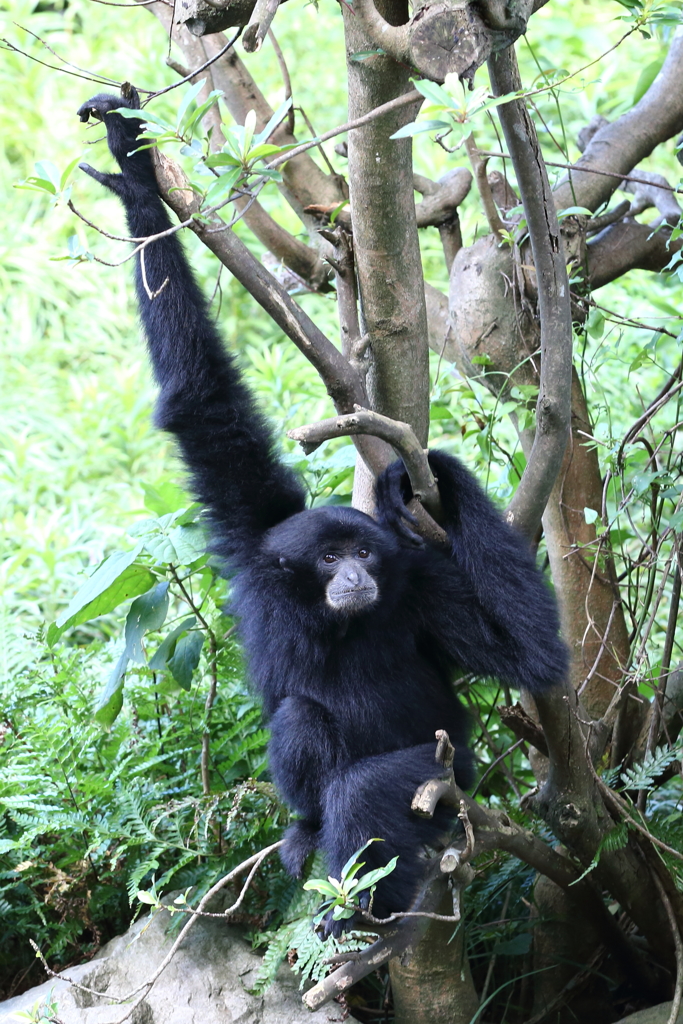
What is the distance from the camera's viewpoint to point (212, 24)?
199 centimetres

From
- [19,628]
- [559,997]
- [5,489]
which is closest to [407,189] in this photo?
[559,997]

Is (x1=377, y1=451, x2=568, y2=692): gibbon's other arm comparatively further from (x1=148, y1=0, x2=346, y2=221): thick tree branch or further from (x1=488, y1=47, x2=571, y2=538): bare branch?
(x1=148, y1=0, x2=346, y2=221): thick tree branch

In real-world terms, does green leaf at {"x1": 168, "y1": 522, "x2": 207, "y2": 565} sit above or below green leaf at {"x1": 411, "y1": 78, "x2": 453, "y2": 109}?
below

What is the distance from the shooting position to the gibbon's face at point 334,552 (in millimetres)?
2947

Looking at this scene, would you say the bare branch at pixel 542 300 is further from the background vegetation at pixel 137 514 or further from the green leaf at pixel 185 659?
the green leaf at pixel 185 659

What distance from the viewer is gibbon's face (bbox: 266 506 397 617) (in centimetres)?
295

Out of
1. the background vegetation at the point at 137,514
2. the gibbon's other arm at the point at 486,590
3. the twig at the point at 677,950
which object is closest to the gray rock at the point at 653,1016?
the twig at the point at 677,950

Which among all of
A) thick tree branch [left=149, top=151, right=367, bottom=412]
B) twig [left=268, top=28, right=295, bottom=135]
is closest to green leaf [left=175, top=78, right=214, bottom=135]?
thick tree branch [left=149, top=151, right=367, bottom=412]

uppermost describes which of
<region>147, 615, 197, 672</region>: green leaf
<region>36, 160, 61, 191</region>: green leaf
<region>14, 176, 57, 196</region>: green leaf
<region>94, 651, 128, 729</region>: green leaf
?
<region>36, 160, 61, 191</region>: green leaf

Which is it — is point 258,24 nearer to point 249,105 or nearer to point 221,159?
point 221,159

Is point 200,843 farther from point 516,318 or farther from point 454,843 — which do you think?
point 516,318

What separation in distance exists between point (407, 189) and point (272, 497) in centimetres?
110

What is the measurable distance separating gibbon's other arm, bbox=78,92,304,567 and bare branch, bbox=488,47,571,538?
0.86 metres

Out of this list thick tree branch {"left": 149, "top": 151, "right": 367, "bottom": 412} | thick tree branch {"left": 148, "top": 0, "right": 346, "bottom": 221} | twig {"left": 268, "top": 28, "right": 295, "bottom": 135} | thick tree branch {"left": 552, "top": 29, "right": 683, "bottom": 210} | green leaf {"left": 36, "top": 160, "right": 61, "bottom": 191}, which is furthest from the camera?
thick tree branch {"left": 552, "top": 29, "right": 683, "bottom": 210}
